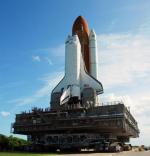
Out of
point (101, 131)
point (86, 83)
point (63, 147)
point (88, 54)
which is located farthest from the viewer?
point (88, 54)

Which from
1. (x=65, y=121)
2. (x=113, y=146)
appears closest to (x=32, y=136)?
(x=65, y=121)

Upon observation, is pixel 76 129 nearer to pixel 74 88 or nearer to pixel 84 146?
pixel 84 146

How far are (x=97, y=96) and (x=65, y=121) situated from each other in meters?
12.7

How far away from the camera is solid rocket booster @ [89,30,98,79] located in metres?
72.3

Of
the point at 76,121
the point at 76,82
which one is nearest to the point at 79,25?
the point at 76,82

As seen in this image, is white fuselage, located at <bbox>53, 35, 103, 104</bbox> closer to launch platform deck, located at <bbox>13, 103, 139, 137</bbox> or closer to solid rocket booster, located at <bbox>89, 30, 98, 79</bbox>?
solid rocket booster, located at <bbox>89, 30, 98, 79</bbox>

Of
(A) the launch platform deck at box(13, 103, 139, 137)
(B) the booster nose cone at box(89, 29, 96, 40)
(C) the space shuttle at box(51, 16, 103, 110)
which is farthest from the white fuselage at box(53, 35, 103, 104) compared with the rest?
(B) the booster nose cone at box(89, 29, 96, 40)

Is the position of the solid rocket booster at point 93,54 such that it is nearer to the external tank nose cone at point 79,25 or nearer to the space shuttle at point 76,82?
the space shuttle at point 76,82

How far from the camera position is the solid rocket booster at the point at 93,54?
72.3 meters

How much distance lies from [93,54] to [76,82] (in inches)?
453

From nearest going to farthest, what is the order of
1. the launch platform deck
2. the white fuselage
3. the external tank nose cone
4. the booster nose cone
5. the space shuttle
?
the launch platform deck, the space shuttle, the white fuselage, the booster nose cone, the external tank nose cone

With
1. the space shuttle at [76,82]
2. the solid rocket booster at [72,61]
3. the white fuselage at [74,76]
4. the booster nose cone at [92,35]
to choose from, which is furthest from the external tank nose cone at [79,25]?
the solid rocket booster at [72,61]

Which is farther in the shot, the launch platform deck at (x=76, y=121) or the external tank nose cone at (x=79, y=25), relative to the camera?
the external tank nose cone at (x=79, y=25)

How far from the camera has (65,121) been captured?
61031mm
